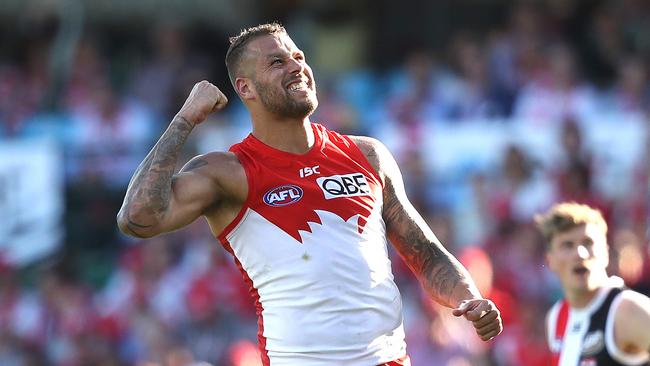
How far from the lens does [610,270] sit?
9.50m

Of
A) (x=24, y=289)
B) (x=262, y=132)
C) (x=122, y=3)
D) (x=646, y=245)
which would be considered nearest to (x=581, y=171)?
(x=646, y=245)

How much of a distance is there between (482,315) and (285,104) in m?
1.29

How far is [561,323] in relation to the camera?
7227mm

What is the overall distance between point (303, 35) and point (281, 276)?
36.8 ft

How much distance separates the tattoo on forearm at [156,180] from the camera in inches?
206

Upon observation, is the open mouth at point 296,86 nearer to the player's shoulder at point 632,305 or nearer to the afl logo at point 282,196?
the afl logo at point 282,196

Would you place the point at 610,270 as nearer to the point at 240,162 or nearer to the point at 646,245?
the point at 646,245

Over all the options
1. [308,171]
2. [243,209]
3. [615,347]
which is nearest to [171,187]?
[243,209]

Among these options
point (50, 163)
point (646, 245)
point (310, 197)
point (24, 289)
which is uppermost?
point (646, 245)

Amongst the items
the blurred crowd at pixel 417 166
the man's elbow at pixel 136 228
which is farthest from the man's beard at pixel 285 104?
the blurred crowd at pixel 417 166

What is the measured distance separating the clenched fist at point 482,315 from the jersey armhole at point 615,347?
1659 mm

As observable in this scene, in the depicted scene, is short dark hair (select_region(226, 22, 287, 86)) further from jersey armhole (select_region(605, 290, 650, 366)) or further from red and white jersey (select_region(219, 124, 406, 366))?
jersey armhole (select_region(605, 290, 650, 366))

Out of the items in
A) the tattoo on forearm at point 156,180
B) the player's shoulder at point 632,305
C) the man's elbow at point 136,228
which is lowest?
the man's elbow at point 136,228

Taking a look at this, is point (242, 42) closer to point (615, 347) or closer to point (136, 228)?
point (136, 228)
